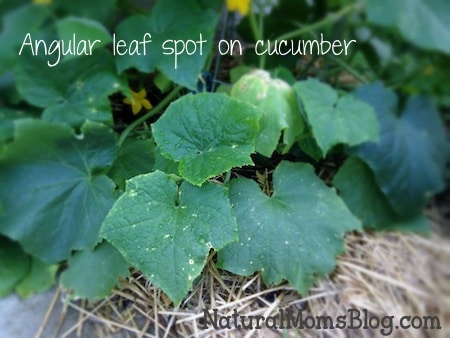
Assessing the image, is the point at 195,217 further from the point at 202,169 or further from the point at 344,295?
the point at 344,295

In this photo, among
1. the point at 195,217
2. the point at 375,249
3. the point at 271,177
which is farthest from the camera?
the point at 375,249

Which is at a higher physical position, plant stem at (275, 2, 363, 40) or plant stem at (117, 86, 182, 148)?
plant stem at (275, 2, 363, 40)

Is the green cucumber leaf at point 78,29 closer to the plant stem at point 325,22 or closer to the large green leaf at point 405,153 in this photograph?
the plant stem at point 325,22

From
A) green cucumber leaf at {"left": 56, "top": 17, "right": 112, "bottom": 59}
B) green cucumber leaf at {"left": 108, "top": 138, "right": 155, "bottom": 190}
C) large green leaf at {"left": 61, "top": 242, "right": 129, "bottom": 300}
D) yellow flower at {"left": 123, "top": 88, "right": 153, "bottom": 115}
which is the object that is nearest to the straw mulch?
large green leaf at {"left": 61, "top": 242, "right": 129, "bottom": 300}

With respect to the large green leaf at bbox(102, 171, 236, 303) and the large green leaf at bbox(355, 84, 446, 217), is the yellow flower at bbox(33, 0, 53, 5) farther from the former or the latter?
the large green leaf at bbox(355, 84, 446, 217)

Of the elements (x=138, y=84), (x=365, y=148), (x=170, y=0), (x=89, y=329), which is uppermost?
(x=170, y=0)

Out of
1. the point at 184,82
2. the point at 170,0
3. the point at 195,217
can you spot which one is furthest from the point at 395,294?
the point at 170,0
